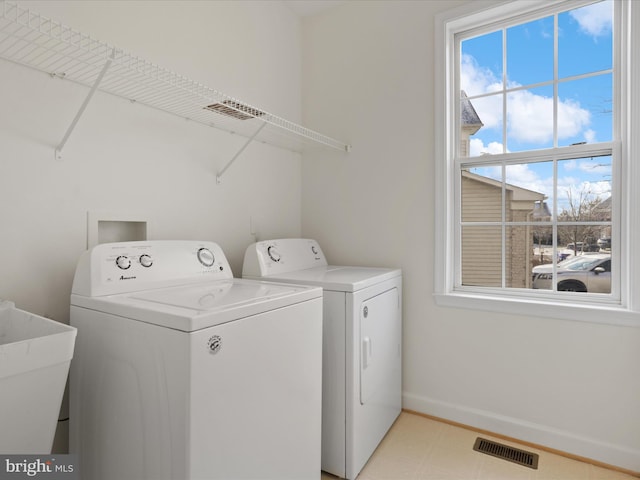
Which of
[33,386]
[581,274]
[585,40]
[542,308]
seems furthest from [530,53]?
[33,386]

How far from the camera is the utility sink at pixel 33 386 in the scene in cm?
91

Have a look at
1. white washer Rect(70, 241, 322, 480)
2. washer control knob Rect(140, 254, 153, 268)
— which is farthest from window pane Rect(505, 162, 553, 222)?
washer control knob Rect(140, 254, 153, 268)

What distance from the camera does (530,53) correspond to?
207cm

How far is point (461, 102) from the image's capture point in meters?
2.26

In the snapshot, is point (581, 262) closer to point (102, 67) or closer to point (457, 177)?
point (457, 177)

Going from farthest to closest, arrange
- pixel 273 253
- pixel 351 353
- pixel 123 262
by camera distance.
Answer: pixel 273 253 < pixel 351 353 < pixel 123 262

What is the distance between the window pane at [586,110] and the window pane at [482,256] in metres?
0.61

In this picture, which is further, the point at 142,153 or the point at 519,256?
the point at 519,256

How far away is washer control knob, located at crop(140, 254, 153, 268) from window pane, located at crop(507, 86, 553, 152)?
6.48 feet

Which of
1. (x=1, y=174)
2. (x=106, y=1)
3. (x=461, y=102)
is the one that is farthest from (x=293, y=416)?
(x=461, y=102)

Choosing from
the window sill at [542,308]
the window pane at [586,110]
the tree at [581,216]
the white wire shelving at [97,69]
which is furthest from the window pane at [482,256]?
the white wire shelving at [97,69]

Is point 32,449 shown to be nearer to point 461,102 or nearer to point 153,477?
point 153,477

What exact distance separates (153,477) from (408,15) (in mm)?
2625

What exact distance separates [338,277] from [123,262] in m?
0.98
